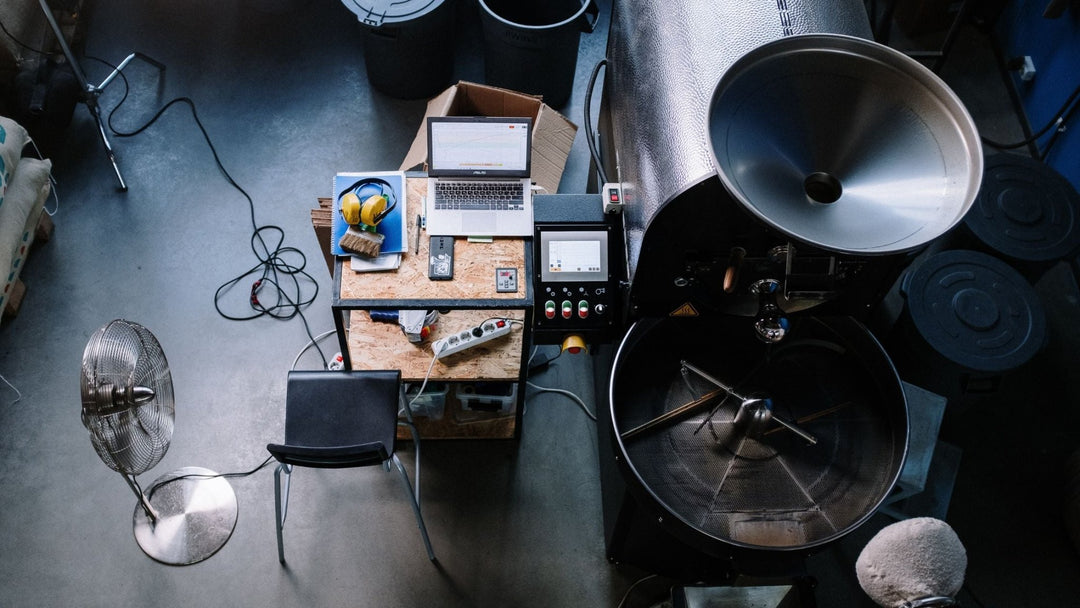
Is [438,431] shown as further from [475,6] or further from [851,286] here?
[475,6]

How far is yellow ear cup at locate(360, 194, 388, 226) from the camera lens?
92.4 inches

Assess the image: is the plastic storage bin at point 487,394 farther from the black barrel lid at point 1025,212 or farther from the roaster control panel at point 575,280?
the black barrel lid at point 1025,212

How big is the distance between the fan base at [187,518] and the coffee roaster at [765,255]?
1412 millimetres

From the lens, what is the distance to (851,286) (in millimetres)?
2020

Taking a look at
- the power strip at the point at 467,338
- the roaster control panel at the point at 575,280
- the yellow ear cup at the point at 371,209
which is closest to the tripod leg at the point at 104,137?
the yellow ear cup at the point at 371,209

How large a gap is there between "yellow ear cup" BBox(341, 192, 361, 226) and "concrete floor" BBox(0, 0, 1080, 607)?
935mm

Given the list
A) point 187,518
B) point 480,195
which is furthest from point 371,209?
point 187,518

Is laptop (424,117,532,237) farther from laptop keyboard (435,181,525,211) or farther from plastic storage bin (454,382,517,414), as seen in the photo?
plastic storage bin (454,382,517,414)

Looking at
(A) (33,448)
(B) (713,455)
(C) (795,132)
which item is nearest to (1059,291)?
(B) (713,455)

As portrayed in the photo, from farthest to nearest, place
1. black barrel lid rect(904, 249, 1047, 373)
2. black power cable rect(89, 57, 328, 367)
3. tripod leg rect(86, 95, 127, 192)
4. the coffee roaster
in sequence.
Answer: tripod leg rect(86, 95, 127, 192) → black power cable rect(89, 57, 328, 367) → black barrel lid rect(904, 249, 1047, 373) → the coffee roaster

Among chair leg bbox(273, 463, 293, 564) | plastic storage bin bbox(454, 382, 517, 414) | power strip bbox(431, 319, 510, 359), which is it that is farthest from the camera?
plastic storage bin bbox(454, 382, 517, 414)

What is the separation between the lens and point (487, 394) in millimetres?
2758

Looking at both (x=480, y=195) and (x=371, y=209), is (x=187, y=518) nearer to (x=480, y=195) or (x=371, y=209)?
(x=371, y=209)

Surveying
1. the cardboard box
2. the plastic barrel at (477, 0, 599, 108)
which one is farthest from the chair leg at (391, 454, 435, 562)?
the plastic barrel at (477, 0, 599, 108)
